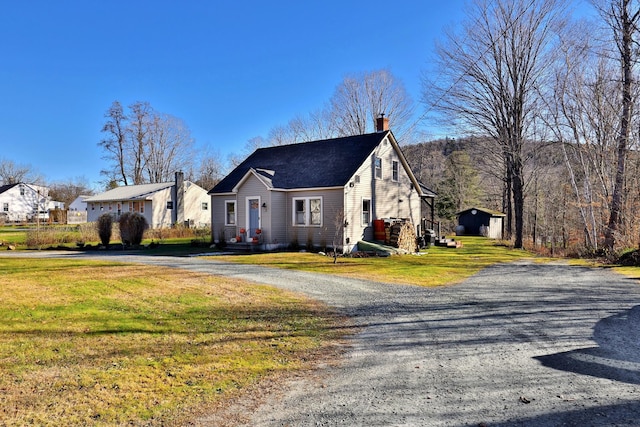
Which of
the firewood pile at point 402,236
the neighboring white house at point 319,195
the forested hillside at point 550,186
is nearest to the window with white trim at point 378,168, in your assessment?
the neighboring white house at point 319,195

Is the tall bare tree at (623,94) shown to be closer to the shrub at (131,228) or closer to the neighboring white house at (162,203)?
the shrub at (131,228)

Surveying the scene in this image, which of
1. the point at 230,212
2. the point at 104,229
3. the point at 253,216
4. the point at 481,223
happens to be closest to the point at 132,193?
the point at 104,229

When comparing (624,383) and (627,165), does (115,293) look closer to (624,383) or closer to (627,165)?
(624,383)

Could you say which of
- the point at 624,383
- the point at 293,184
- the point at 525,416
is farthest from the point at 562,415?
the point at 293,184

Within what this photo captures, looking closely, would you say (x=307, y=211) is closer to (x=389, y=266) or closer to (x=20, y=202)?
(x=389, y=266)

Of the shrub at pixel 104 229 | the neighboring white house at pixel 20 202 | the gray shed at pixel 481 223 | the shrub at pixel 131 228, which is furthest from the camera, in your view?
the neighboring white house at pixel 20 202

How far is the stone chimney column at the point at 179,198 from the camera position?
39.4 m

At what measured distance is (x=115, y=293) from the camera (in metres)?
8.19

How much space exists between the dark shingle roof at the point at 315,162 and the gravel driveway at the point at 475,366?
11.0 meters

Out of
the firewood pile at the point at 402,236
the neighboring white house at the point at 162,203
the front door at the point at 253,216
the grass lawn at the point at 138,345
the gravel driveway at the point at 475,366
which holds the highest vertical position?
the neighboring white house at the point at 162,203

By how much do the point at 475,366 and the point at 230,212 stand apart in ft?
62.3

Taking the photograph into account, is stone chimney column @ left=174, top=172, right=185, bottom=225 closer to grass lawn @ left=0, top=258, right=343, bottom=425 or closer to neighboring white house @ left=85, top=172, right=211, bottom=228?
neighboring white house @ left=85, top=172, right=211, bottom=228

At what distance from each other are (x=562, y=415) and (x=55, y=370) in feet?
16.6

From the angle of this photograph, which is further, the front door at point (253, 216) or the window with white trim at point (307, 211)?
the front door at point (253, 216)
